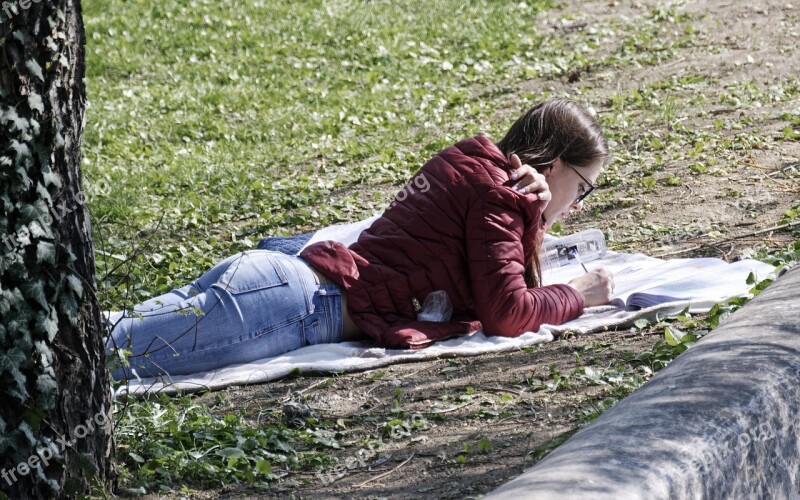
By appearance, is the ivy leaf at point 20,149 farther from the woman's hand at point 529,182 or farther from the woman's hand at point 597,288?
the woman's hand at point 597,288

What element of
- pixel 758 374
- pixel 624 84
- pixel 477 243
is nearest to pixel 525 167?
pixel 477 243

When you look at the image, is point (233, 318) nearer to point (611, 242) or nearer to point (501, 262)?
point (501, 262)

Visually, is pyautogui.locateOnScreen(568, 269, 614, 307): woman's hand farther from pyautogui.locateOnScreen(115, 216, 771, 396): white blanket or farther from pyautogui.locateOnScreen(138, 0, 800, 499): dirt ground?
pyautogui.locateOnScreen(138, 0, 800, 499): dirt ground

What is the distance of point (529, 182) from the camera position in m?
4.45

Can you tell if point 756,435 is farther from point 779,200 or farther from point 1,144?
point 779,200

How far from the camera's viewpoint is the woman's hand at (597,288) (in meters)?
4.86

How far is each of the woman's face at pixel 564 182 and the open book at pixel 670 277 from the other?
524 mm

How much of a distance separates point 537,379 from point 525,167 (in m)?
0.92

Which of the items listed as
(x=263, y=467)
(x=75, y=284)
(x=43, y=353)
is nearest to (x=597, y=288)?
(x=263, y=467)

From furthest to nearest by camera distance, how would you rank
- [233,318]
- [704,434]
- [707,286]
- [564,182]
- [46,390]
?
[707,286] → [564,182] → [233,318] → [46,390] → [704,434]

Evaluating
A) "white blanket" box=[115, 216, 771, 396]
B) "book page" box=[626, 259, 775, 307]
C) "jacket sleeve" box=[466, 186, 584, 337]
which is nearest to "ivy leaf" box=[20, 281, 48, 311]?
"white blanket" box=[115, 216, 771, 396]

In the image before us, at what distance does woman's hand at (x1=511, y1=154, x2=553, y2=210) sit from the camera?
4.42 m

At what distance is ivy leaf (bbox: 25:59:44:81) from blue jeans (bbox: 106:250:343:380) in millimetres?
1337

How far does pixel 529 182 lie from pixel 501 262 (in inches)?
14.2
